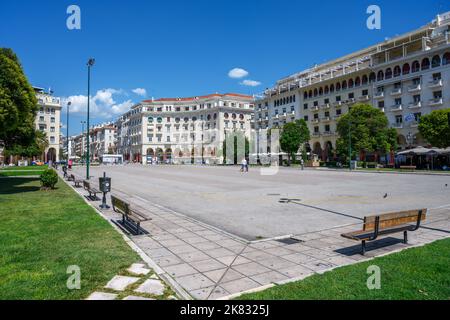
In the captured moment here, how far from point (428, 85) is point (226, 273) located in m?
50.7

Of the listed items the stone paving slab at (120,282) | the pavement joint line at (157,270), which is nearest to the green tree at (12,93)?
the pavement joint line at (157,270)

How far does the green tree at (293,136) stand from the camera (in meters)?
58.6

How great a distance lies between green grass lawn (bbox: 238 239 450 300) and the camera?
4188 mm

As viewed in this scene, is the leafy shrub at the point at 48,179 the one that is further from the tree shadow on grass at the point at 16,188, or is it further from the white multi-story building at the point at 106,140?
the white multi-story building at the point at 106,140

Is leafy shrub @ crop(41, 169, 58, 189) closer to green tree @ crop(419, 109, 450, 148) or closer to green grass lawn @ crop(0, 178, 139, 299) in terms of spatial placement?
green grass lawn @ crop(0, 178, 139, 299)

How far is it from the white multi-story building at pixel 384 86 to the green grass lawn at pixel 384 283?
47.3 m

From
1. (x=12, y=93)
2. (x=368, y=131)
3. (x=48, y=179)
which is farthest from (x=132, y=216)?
(x=368, y=131)

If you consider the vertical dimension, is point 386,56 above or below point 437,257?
above

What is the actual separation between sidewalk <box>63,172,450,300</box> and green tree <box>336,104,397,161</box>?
129 feet

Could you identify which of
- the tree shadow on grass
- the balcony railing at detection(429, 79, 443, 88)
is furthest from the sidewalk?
the balcony railing at detection(429, 79, 443, 88)

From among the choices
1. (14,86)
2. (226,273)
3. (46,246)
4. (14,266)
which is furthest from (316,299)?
(14,86)

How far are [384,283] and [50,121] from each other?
102 m
